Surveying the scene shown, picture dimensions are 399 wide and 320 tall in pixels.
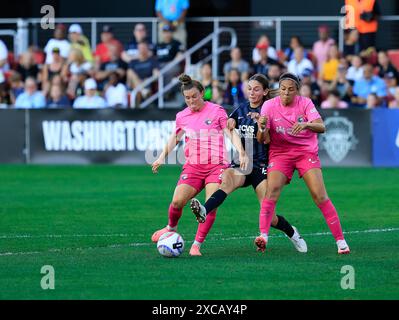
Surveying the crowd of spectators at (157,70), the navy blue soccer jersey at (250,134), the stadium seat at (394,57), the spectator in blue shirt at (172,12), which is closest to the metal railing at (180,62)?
the crowd of spectators at (157,70)

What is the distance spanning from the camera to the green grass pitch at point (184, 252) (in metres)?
9.59

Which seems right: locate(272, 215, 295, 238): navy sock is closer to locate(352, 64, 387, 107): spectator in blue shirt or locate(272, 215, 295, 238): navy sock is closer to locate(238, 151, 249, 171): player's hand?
locate(238, 151, 249, 171): player's hand

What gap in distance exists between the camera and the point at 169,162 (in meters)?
24.0

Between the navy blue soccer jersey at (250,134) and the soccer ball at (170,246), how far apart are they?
134cm

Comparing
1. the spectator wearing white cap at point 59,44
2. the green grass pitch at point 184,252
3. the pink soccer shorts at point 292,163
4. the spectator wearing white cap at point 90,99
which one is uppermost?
the spectator wearing white cap at point 59,44

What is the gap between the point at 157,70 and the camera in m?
26.0

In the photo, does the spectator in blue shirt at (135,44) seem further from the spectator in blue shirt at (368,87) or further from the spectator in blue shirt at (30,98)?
the spectator in blue shirt at (368,87)

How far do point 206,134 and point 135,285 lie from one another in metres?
2.78

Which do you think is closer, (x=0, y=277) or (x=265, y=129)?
(x=0, y=277)

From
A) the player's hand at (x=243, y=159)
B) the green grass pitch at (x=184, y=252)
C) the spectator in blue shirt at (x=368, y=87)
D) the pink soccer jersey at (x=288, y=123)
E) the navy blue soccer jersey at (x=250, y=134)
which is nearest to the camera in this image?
the green grass pitch at (x=184, y=252)

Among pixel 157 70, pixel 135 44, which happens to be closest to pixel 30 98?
pixel 135 44

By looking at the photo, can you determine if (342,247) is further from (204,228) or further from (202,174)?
(202,174)
